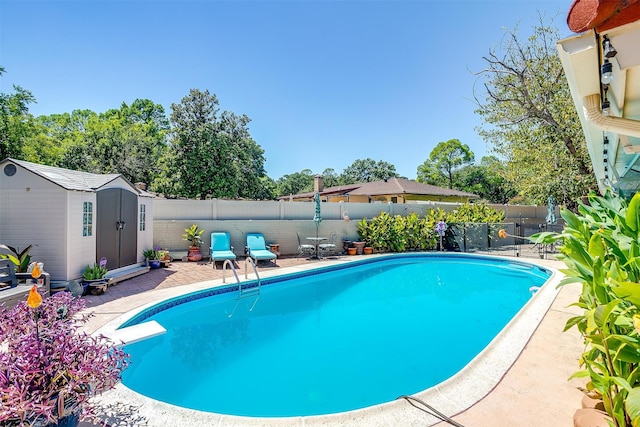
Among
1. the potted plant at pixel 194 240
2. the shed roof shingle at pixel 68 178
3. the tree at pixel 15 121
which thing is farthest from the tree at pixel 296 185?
the shed roof shingle at pixel 68 178

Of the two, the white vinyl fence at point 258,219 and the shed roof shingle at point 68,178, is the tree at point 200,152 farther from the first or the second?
the shed roof shingle at point 68,178

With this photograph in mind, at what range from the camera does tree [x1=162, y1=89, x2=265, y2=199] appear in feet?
58.5

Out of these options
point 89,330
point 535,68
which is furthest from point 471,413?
Answer: point 535,68

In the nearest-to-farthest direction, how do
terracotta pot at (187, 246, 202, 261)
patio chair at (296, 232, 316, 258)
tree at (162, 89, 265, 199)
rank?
terracotta pot at (187, 246, 202, 261)
patio chair at (296, 232, 316, 258)
tree at (162, 89, 265, 199)

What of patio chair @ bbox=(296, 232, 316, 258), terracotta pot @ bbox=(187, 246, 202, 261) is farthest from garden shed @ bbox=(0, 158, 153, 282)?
patio chair @ bbox=(296, 232, 316, 258)

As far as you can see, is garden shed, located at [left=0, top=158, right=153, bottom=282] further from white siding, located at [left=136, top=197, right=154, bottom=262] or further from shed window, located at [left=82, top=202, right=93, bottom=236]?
white siding, located at [left=136, top=197, right=154, bottom=262]

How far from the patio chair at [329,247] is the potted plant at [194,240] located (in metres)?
4.70

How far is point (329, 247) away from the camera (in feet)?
43.4

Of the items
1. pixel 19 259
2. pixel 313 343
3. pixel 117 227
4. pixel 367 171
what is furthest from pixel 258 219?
pixel 367 171

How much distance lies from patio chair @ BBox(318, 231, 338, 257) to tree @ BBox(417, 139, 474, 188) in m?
34.2

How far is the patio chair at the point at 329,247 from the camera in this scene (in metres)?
13.2

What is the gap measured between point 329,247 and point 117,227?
25.2 feet

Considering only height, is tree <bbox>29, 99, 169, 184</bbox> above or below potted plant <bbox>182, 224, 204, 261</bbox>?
above

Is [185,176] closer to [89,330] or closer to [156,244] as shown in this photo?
[156,244]
